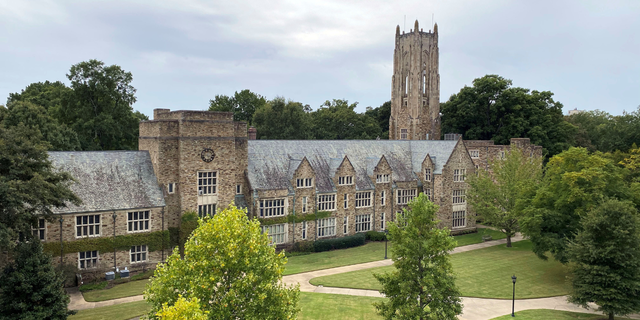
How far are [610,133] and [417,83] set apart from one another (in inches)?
1258

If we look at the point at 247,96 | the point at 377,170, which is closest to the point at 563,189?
the point at 377,170

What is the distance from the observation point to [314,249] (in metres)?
45.0

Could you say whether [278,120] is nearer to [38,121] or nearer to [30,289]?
[38,121]

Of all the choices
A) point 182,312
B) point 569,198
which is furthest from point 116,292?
point 569,198

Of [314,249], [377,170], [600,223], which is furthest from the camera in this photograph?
[377,170]

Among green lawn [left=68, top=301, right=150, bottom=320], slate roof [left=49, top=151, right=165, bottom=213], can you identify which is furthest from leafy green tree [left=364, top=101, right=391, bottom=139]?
green lawn [left=68, top=301, right=150, bottom=320]

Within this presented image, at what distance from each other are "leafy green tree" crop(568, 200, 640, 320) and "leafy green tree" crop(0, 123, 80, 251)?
3282 cm

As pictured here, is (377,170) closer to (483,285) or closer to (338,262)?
(338,262)

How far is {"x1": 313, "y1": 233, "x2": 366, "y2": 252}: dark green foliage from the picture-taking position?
45.2m

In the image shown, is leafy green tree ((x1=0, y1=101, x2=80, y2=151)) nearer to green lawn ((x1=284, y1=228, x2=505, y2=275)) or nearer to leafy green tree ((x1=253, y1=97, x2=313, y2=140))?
green lawn ((x1=284, y1=228, x2=505, y2=275))

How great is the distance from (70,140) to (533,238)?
4861 centimetres

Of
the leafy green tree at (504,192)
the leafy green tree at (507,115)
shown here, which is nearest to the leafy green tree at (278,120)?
the leafy green tree at (507,115)

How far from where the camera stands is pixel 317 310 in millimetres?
29141

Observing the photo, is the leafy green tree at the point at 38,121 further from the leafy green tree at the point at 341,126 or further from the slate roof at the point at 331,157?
the leafy green tree at the point at 341,126
